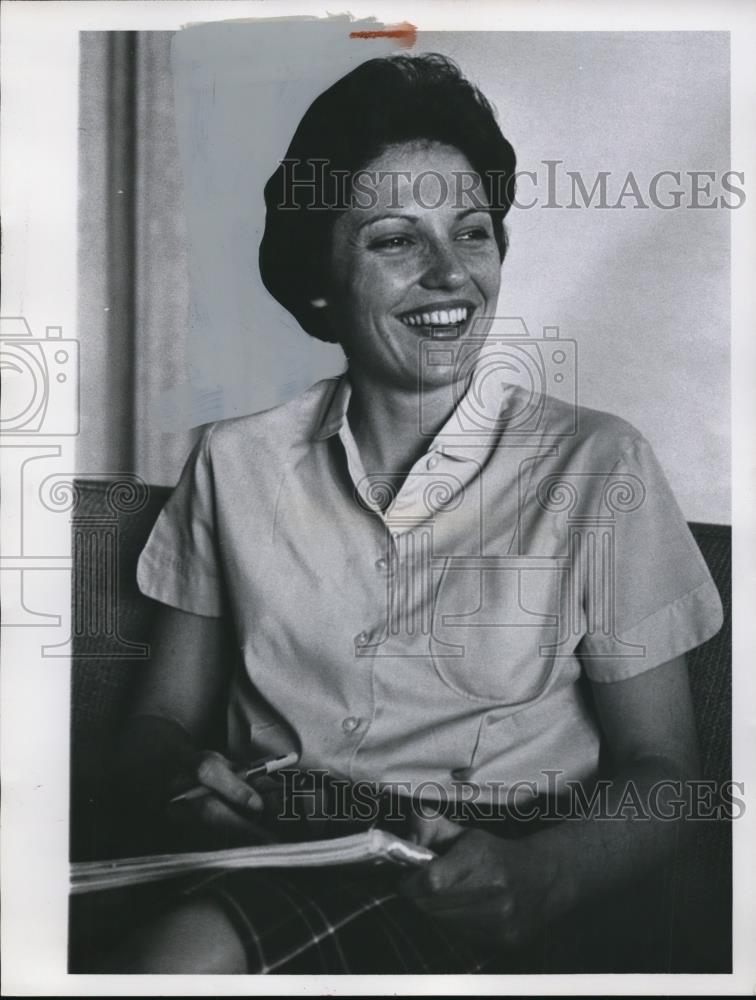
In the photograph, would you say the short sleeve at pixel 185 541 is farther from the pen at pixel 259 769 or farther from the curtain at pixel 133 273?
the pen at pixel 259 769

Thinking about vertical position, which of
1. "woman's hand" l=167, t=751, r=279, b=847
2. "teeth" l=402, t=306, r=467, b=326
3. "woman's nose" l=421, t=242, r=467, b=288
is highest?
"woman's nose" l=421, t=242, r=467, b=288

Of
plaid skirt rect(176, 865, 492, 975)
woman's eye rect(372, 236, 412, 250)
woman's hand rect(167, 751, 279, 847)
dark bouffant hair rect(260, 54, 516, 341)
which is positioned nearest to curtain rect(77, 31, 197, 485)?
dark bouffant hair rect(260, 54, 516, 341)

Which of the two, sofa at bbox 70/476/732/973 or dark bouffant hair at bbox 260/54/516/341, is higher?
dark bouffant hair at bbox 260/54/516/341

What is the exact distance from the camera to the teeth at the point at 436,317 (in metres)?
1.20

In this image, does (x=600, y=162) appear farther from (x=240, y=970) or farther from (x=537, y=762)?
(x=240, y=970)

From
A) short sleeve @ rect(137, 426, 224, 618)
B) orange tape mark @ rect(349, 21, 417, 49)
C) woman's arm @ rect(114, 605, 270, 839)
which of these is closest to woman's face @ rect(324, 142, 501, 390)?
orange tape mark @ rect(349, 21, 417, 49)

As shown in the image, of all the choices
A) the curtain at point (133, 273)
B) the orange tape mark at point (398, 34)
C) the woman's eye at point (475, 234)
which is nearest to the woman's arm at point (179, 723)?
the curtain at point (133, 273)

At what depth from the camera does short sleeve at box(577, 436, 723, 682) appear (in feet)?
3.90

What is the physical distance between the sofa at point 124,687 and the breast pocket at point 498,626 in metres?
0.20

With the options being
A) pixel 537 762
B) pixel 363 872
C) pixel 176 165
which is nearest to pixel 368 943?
pixel 363 872

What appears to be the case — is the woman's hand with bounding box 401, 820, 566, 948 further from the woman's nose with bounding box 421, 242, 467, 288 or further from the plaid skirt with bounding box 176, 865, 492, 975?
the woman's nose with bounding box 421, 242, 467, 288

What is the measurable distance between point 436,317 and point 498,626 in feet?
1.17

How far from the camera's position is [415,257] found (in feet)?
3.92

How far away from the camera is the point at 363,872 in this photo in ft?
3.84
